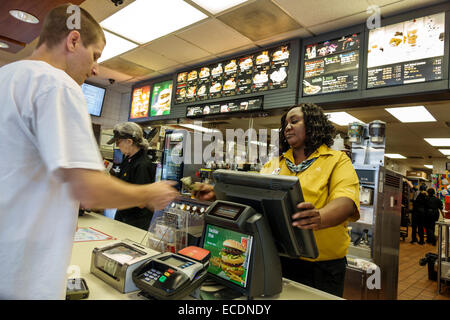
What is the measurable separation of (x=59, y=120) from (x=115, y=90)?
21.8 ft

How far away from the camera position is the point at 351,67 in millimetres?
3344

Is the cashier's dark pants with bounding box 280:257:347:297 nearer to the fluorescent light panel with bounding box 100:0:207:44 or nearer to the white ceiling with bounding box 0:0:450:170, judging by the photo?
the white ceiling with bounding box 0:0:450:170

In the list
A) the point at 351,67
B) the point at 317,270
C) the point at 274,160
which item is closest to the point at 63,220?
the point at 317,270

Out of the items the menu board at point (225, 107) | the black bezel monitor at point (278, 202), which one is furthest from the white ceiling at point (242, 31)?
the black bezel monitor at point (278, 202)

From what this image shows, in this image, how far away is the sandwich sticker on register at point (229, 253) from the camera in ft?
3.68

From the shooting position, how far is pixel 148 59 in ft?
16.0

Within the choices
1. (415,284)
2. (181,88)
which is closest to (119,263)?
(181,88)

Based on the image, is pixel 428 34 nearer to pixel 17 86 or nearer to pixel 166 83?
pixel 17 86

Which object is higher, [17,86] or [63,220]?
[17,86]

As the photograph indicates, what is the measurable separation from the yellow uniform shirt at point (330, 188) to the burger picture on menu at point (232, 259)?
55 cm

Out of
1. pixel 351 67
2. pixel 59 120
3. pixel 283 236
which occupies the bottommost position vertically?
pixel 283 236

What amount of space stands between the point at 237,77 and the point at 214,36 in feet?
2.22

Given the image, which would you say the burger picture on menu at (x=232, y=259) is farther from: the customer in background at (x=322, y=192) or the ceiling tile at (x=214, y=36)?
the ceiling tile at (x=214, y=36)

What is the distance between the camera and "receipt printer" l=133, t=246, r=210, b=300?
3.33 feet
